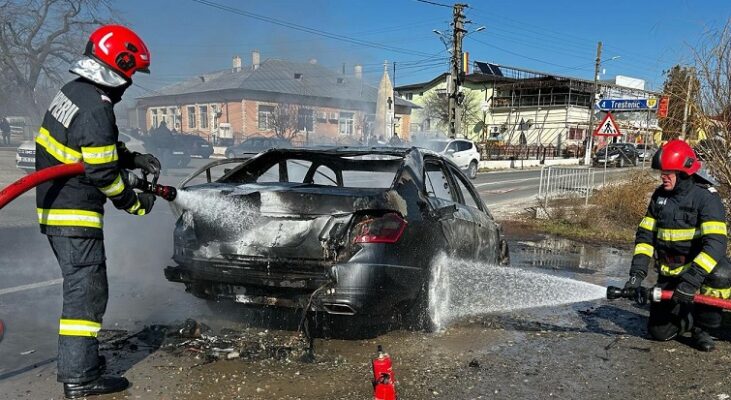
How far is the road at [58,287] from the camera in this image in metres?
3.74

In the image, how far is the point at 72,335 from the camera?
2953 millimetres

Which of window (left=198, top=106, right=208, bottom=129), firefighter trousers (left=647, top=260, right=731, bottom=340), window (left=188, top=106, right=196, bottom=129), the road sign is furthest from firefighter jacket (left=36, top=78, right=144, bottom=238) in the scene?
window (left=198, top=106, right=208, bottom=129)

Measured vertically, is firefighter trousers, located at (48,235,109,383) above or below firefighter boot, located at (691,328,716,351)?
above

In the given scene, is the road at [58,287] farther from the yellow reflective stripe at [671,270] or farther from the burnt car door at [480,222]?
the yellow reflective stripe at [671,270]

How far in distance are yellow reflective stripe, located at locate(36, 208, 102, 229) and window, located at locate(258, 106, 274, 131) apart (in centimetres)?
3079

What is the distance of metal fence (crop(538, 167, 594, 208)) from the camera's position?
12021 mm

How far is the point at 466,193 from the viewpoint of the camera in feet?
17.8

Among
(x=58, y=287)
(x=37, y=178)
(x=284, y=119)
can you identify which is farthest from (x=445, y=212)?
(x=284, y=119)

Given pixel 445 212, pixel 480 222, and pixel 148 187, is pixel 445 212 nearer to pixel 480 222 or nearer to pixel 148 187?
pixel 480 222

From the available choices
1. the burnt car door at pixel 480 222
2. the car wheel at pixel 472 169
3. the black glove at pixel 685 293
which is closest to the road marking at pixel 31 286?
the burnt car door at pixel 480 222

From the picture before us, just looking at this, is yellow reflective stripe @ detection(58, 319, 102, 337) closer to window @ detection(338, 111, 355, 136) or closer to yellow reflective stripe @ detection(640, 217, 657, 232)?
yellow reflective stripe @ detection(640, 217, 657, 232)

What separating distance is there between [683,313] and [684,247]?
562mm

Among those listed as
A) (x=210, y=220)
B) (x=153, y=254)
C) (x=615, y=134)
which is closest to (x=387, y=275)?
(x=210, y=220)

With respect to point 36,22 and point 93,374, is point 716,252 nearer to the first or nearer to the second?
point 93,374
